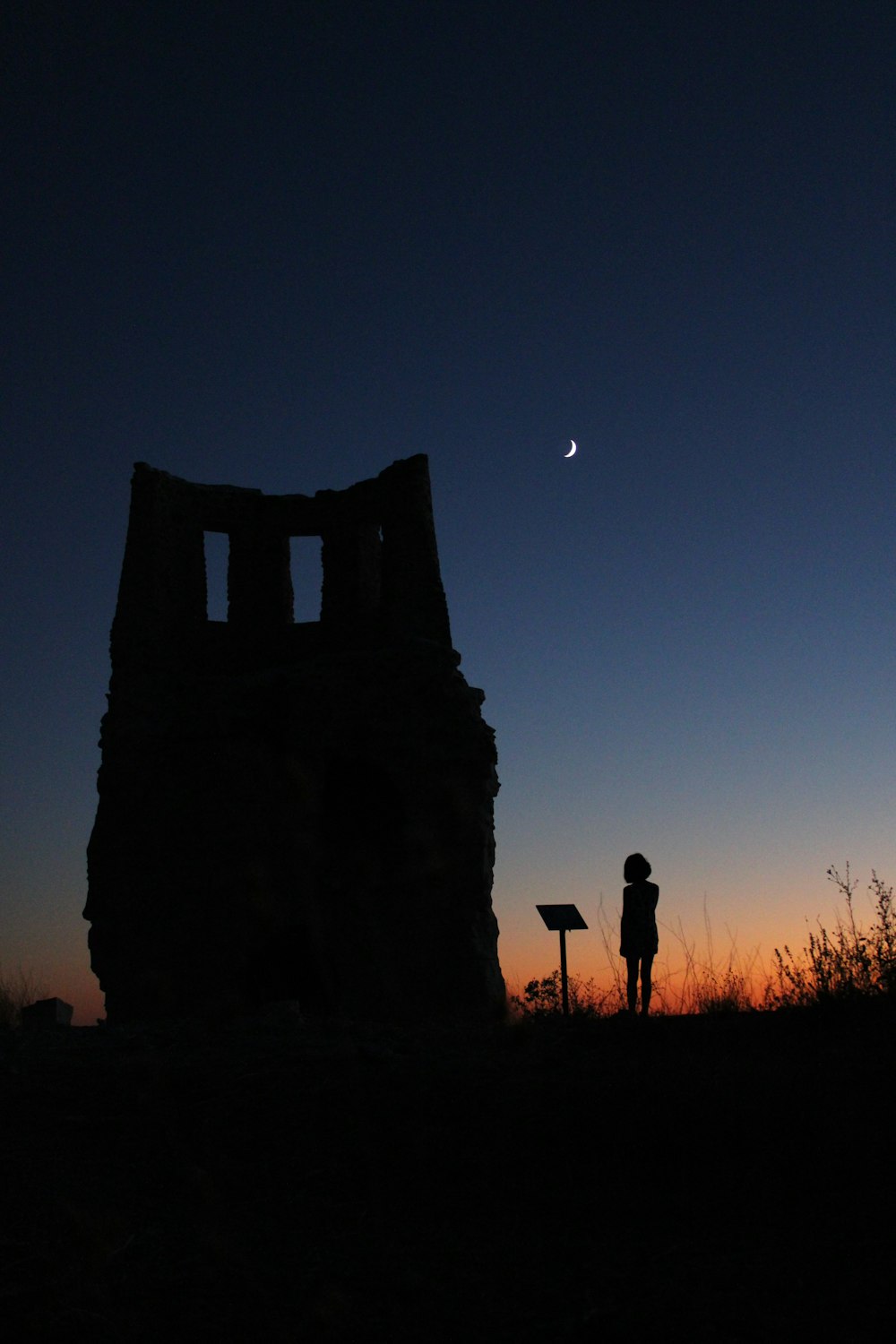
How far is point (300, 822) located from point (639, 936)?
464 cm

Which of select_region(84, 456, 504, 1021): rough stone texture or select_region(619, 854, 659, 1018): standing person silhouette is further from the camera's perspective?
select_region(84, 456, 504, 1021): rough stone texture

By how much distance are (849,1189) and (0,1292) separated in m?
2.98

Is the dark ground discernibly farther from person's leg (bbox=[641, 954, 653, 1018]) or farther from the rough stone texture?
the rough stone texture

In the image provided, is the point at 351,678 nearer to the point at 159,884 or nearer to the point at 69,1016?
the point at 159,884

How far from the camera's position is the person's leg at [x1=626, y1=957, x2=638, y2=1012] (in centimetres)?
894

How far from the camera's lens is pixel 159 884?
12000 millimetres

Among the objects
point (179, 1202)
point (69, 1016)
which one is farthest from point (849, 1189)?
point (69, 1016)

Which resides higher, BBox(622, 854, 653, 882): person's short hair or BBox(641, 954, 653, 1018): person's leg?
BBox(622, 854, 653, 882): person's short hair

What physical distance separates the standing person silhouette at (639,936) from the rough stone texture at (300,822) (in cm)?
282

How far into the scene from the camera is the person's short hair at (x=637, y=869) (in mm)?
9172

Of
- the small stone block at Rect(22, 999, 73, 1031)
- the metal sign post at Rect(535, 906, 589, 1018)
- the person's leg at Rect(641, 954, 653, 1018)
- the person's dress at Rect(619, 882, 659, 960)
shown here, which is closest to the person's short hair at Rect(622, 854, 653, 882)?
the person's dress at Rect(619, 882, 659, 960)

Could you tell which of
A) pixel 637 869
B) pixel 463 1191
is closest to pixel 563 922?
pixel 637 869

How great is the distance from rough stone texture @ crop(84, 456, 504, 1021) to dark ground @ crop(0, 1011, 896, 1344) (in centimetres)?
505

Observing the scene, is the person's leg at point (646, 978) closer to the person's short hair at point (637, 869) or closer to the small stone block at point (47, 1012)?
the person's short hair at point (637, 869)
